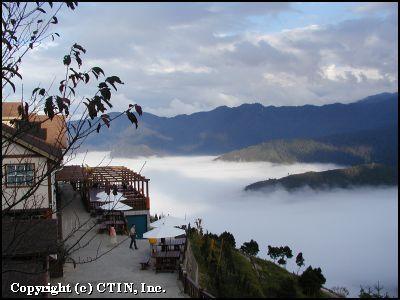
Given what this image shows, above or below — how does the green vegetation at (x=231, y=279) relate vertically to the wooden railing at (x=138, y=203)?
below

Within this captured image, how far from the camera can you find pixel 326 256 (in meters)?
175

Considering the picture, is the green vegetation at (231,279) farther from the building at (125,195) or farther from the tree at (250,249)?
the building at (125,195)

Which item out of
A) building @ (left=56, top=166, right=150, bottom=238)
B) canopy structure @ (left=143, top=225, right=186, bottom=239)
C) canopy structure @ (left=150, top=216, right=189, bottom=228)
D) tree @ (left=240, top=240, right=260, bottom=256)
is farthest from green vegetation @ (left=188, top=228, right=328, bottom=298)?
building @ (left=56, top=166, right=150, bottom=238)

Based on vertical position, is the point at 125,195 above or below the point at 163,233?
above

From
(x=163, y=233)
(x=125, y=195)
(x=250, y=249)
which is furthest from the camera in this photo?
(x=250, y=249)

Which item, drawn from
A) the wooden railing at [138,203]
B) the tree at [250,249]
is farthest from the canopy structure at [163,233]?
the tree at [250,249]

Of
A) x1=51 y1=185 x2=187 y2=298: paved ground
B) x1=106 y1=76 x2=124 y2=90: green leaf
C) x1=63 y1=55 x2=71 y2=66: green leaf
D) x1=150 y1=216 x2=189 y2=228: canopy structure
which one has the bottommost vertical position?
x1=51 y1=185 x2=187 y2=298: paved ground

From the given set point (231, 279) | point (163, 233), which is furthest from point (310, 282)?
point (163, 233)

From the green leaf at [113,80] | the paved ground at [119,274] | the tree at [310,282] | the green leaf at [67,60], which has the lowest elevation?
the tree at [310,282]

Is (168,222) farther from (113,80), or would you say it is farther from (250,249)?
(113,80)

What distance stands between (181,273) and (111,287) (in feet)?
8.17

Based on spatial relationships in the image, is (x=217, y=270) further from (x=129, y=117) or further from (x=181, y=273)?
(x=129, y=117)

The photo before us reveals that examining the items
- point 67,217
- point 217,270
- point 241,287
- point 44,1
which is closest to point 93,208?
point 67,217

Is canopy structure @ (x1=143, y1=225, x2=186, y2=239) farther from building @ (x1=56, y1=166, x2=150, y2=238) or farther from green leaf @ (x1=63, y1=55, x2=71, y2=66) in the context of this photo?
green leaf @ (x1=63, y1=55, x2=71, y2=66)
